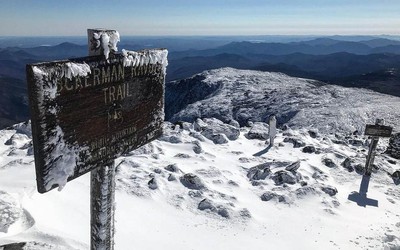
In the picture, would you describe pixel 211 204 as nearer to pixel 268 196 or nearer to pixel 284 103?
pixel 268 196

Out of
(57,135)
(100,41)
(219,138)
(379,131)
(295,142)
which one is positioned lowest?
(295,142)

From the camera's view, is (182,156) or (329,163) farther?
(329,163)

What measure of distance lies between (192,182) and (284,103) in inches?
1213

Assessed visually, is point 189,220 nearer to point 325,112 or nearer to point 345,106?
point 325,112

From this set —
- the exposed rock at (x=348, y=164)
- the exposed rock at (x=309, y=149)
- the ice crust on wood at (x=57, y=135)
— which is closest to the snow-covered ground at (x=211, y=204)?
the exposed rock at (x=348, y=164)

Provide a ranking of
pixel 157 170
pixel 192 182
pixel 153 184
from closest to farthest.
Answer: pixel 153 184, pixel 192 182, pixel 157 170

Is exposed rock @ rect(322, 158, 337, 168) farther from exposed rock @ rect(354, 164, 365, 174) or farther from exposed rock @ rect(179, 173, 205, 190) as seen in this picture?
exposed rock @ rect(179, 173, 205, 190)

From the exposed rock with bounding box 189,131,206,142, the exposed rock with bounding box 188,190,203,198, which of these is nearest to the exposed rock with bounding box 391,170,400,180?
the exposed rock with bounding box 189,131,206,142

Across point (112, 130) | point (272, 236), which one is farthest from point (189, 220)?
point (112, 130)

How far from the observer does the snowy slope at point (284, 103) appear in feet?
105

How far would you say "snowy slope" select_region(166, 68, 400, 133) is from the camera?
32.0 metres

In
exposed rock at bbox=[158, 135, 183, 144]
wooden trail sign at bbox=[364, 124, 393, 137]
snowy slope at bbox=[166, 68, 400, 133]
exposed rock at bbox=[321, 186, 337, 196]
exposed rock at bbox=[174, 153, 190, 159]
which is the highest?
wooden trail sign at bbox=[364, 124, 393, 137]

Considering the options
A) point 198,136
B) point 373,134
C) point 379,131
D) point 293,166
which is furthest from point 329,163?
point 198,136

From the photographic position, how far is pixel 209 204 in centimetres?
908
